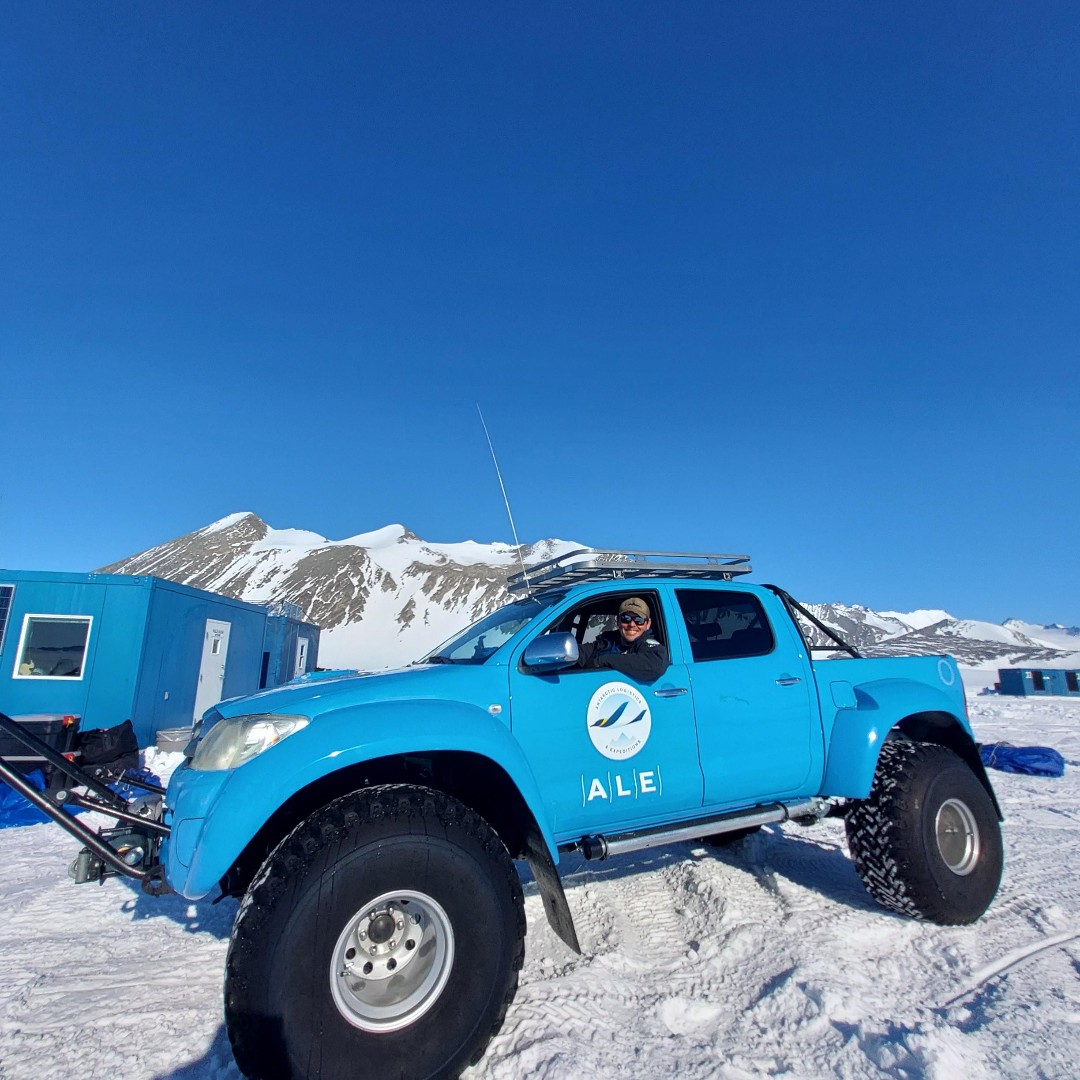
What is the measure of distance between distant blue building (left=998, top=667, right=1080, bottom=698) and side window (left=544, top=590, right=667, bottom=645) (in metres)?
30.8

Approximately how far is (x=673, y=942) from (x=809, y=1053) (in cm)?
119

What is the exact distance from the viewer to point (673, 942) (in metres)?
3.72

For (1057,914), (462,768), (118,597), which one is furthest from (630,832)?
(118,597)

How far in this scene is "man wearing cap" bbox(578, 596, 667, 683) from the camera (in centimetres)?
346

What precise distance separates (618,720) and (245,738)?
5.94 feet

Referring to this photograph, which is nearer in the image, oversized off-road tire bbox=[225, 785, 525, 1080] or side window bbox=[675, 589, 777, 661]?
oversized off-road tire bbox=[225, 785, 525, 1080]

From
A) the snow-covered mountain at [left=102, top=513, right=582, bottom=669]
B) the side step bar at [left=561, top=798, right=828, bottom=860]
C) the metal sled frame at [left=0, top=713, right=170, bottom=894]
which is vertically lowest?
the side step bar at [left=561, top=798, right=828, bottom=860]

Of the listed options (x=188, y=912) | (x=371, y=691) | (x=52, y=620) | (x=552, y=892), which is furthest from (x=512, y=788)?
(x=52, y=620)

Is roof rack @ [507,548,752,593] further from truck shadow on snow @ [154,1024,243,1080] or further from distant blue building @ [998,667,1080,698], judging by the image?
distant blue building @ [998,667,1080,698]

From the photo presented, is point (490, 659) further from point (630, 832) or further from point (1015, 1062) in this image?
point (1015, 1062)

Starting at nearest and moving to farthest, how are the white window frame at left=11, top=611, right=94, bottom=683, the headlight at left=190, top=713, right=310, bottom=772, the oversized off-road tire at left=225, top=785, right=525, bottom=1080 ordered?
1. the oversized off-road tire at left=225, top=785, right=525, bottom=1080
2. the headlight at left=190, top=713, right=310, bottom=772
3. the white window frame at left=11, top=611, right=94, bottom=683

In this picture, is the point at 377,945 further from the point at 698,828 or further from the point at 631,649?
the point at 631,649

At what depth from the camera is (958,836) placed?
13.6 ft

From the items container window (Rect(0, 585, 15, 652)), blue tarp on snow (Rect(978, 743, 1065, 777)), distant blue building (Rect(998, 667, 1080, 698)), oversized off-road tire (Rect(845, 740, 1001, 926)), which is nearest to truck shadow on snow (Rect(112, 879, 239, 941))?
oversized off-road tire (Rect(845, 740, 1001, 926))
